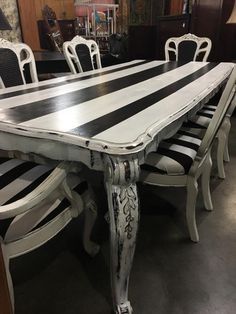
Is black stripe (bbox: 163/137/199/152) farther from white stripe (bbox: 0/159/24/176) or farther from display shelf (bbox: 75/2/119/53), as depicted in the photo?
display shelf (bbox: 75/2/119/53)

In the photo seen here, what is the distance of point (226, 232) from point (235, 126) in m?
2.01

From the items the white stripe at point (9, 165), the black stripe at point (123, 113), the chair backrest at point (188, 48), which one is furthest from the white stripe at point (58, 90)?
the chair backrest at point (188, 48)

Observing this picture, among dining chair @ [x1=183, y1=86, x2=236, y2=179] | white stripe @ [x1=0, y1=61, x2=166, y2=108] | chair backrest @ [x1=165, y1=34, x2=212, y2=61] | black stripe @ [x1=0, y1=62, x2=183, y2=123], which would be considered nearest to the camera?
black stripe @ [x1=0, y1=62, x2=183, y2=123]

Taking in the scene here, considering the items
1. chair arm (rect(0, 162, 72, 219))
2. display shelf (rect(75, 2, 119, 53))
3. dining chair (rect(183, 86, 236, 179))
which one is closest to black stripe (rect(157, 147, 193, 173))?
dining chair (rect(183, 86, 236, 179))

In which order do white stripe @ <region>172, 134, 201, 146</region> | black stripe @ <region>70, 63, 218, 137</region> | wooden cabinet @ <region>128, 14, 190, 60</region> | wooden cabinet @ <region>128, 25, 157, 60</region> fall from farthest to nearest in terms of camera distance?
wooden cabinet @ <region>128, 25, 157, 60</region> < wooden cabinet @ <region>128, 14, 190, 60</region> < white stripe @ <region>172, 134, 201, 146</region> < black stripe @ <region>70, 63, 218, 137</region>

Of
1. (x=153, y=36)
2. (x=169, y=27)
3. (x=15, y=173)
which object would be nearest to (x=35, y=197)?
(x=15, y=173)

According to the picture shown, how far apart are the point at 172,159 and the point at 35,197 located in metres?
0.72

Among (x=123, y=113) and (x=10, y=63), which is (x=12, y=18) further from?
(x=123, y=113)

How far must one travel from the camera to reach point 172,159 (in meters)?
1.29

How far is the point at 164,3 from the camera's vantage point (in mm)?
4609

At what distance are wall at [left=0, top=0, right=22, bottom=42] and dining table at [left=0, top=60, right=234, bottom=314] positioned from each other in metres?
3.09

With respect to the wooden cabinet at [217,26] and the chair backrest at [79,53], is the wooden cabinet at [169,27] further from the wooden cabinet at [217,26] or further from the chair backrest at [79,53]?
the chair backrest at [79,53]

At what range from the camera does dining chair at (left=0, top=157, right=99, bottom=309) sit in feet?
2.69

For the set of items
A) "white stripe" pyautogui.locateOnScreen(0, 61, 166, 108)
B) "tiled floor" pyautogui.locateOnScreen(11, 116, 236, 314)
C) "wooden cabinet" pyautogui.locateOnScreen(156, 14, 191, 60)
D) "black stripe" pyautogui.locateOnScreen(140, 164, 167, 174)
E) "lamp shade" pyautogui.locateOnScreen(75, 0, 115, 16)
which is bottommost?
"tiled floor" pyautogui.locateOnScreen(11, 116, 236, 314)
